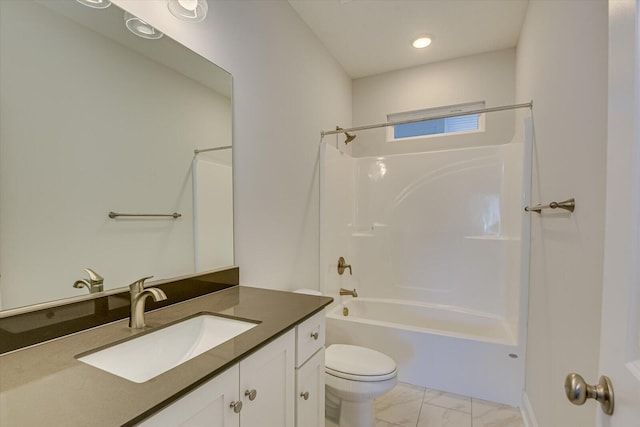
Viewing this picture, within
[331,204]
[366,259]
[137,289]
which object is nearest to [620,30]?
[137,289]

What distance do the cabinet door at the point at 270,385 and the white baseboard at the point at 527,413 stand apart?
1489 mm

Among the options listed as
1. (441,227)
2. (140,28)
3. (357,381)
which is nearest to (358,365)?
(357,381)

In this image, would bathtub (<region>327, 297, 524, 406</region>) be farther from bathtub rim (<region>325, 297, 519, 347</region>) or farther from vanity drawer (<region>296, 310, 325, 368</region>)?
vanity drawer (<region>296, 310, 325, 368</region>)

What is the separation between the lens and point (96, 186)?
1.03 m

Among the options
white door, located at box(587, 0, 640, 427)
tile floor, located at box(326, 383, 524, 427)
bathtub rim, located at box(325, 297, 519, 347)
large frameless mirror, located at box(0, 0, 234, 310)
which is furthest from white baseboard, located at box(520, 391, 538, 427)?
large frameless mirror, located at box(0, 0, 234, 310)

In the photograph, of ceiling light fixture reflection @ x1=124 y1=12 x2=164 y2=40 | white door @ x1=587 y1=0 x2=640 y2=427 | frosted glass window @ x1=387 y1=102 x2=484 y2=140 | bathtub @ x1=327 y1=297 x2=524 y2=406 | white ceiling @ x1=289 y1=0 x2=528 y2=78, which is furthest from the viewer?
frosted glass window @ x1=387 y1=102 x2=484 y2=140

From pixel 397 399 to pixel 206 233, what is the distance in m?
1.72

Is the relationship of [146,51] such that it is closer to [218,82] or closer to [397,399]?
[218,82]

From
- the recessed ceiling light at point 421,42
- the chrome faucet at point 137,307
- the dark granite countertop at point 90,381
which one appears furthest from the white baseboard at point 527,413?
the recessed ceiling light at point 421,42

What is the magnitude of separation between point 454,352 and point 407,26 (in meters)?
2.52

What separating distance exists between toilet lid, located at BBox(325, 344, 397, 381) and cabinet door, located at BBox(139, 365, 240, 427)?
2.95 feet

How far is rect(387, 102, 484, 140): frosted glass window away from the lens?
292cm

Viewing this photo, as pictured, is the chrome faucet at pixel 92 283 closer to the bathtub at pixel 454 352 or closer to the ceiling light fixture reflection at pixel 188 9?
the ceiling light fixture reflection at pixel 188 9

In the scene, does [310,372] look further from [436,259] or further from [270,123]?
[436,259]
